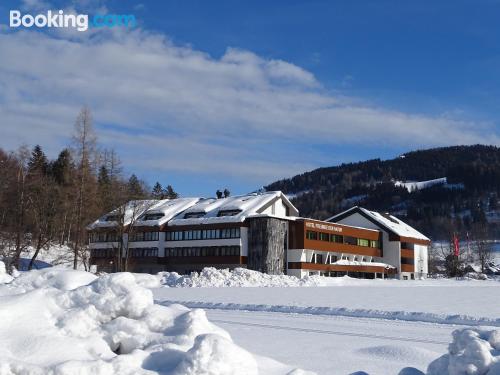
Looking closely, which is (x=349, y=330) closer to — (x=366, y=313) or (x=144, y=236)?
(x=366, y=313)

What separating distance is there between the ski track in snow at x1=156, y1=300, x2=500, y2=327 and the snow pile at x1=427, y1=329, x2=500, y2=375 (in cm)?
910

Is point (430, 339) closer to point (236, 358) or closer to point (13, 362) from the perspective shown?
point (236, 358)

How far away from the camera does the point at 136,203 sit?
195 feet

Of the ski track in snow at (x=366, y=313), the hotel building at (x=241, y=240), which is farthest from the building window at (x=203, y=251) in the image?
the ski track in snow at (x=366, y=313)

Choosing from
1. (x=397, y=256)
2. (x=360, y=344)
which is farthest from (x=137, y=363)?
(x=397, y=256)

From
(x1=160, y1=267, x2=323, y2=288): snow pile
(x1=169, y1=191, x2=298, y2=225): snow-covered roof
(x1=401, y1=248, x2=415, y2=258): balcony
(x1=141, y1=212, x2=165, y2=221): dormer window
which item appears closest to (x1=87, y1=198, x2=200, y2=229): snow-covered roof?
(x1=141, y1=212, x2=165, y2=221): dormer window

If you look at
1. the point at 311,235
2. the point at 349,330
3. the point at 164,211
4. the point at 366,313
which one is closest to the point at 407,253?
the point at 311,235

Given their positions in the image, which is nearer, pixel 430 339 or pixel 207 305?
pixel 430 339

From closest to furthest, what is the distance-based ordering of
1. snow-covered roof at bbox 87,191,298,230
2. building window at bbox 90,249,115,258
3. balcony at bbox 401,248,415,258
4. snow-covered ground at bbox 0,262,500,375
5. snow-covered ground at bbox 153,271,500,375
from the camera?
snow-covered ground at bbox 0,262,500,375 → snow-covered ground at bbox 153,271,500,375 → snow-covered roof at bbox 87,191,298,230 → building window at bbox 90,249,115,258 → balcony at bbox 401,248,415,258

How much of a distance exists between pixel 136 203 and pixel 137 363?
5314 cm

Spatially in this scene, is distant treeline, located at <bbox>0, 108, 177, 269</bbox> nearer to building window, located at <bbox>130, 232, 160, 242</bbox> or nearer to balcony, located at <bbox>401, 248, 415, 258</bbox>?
building window, located at <bbox>130, 232, 160, 242</bbox>

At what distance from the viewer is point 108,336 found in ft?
28.2

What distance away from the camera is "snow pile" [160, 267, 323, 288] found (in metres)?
39.4

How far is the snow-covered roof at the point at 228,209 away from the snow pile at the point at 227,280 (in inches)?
546
